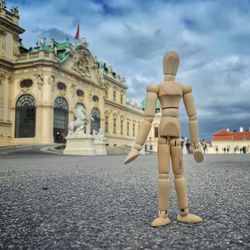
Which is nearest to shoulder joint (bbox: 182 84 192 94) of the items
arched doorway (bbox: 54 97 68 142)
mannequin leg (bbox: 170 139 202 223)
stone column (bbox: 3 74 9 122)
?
mannequin leg (bbox: 170 139 202 223)

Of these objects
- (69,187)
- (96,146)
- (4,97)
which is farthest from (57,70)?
(69,187)

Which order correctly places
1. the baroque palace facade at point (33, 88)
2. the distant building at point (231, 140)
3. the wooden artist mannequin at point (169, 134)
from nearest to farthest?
the wooden artist mannequin at point (169, 134) → the baroque palace facade at point (33, 88) → the distant building at point (231, 140)

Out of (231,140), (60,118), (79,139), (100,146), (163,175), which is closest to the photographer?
(163,175)

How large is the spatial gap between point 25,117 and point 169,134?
34944 millimetres

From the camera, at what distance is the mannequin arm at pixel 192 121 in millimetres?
3485

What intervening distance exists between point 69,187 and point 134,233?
3285 mm

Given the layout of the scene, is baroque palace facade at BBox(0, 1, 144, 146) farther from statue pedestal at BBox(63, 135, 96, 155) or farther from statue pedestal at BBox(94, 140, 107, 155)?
statue pedestal at BBox(63, 135, 96, 155)

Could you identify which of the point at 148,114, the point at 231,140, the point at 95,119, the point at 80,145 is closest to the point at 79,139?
the point at 80,145

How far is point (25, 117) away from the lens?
36.2 metres

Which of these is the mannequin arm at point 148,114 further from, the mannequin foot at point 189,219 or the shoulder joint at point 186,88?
the mannequin foot at point 189,219

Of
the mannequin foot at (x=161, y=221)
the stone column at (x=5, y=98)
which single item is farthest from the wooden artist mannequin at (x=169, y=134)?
the stone column at (x=5, y=98)

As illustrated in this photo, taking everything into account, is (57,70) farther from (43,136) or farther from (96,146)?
(96,146)

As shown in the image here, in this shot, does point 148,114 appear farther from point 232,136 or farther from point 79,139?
point 232,136

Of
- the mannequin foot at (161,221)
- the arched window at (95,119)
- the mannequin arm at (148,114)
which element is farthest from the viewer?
the arched window at (95,119)
